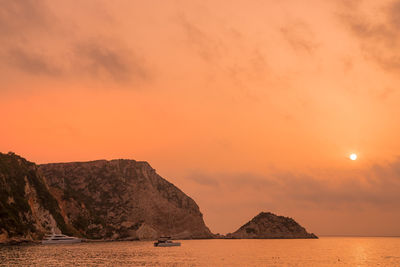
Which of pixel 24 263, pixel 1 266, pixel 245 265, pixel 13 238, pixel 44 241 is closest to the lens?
pixel 1 266

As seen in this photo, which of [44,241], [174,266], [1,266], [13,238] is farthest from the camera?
[44,241]

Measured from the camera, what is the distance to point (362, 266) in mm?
114375

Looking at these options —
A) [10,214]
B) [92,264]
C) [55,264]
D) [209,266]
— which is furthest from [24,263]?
[10,214]

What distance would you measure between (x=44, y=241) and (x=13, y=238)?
65.3ft

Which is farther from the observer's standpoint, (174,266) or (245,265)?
(245,265)

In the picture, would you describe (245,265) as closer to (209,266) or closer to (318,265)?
(209,266)

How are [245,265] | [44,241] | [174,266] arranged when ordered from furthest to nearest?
[44,241], [245,265], [174,266]

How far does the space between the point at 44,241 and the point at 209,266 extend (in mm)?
119658

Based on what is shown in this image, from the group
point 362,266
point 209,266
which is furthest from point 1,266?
point 362,266

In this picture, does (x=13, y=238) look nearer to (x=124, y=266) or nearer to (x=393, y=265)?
(x=124, y=266)

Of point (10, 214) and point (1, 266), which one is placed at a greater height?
point (10, 214)

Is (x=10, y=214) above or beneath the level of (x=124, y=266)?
above

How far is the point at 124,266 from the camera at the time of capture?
3821 inches

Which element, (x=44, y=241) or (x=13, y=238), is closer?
(x=13, y=238)
